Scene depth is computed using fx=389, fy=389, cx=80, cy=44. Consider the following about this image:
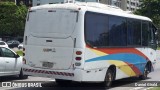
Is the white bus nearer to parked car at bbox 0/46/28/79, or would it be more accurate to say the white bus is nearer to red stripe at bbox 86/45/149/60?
red stripe at bbox 86/45/149/60

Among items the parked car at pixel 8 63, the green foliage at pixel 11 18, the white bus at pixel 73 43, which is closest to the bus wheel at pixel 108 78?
the white bus at pixel 73 43

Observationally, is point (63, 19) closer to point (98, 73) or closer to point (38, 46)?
point (38, 46)

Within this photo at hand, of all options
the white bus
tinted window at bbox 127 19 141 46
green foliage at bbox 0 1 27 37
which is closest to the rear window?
the white bus

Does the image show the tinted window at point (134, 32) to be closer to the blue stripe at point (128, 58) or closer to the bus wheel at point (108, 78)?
the blue stripe at point (128, 58)

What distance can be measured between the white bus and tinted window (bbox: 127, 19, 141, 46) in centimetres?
105

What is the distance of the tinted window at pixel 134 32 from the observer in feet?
50.7

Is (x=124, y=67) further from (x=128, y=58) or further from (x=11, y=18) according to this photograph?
(x=11, y=18)

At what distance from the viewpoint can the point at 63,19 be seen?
40.8ft

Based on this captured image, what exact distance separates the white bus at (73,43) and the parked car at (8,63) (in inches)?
91.8

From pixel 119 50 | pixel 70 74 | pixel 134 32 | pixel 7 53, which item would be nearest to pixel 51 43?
pixel 70 74

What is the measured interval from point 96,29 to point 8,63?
13.9 feet

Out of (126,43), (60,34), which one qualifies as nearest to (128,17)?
(126,43)

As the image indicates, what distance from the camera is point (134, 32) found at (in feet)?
52.3

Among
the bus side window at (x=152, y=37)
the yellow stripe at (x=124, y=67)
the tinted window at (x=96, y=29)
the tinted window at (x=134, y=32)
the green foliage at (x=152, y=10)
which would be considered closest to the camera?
the tinted window at (x=96, y=29)
